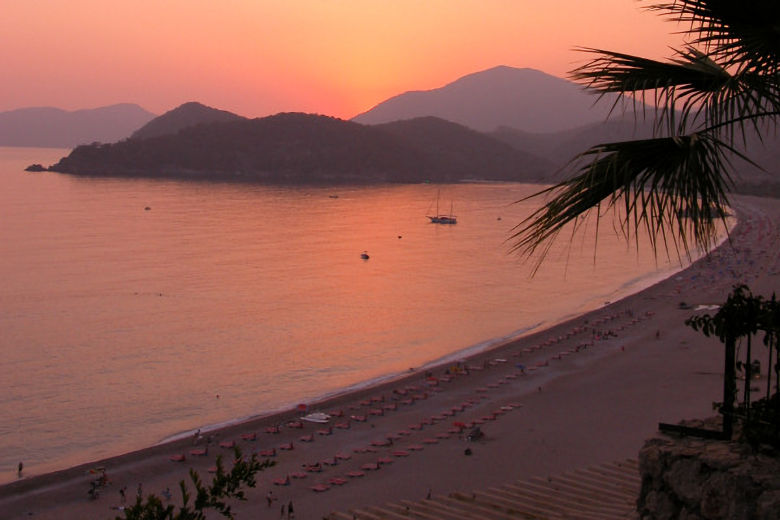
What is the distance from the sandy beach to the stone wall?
8581 mm

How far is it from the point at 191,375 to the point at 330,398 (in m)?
5.41

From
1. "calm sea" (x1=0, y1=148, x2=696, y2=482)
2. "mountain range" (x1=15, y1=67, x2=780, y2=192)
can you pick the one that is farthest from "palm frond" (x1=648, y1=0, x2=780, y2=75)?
"mountain range" (x1=15, y1=67, x2=780, y2=192)

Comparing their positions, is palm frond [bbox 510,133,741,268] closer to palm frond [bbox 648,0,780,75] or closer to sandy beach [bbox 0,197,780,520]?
palm frond [bbox 648,0,780,75]

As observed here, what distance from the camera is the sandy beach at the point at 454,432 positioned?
13.1 metres

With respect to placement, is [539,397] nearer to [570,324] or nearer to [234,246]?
[570,324]

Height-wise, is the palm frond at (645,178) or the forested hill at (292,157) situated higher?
the forested hill at (292,157)

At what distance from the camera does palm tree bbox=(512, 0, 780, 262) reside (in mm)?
2506

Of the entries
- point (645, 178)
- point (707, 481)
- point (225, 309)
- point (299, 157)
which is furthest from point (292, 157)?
point (645, 178)

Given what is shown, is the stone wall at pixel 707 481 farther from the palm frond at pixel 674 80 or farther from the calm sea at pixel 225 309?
the calm sea at pixel 225 309

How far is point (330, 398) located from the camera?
1925cm

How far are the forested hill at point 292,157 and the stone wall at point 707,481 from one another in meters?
140

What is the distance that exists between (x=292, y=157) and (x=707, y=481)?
497ft

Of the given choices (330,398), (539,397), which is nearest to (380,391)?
(330,398)

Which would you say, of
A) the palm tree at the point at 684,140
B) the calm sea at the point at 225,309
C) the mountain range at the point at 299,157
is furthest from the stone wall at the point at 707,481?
the mountain range at the point at 299,157
